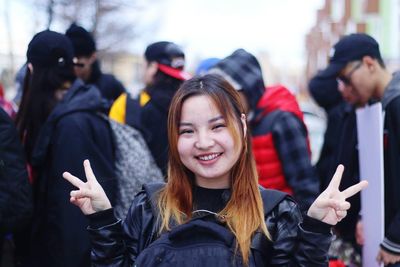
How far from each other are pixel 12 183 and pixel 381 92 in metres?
2.25

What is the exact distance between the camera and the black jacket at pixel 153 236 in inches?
76.2

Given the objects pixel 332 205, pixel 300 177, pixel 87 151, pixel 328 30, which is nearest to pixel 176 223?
pixel 332 205

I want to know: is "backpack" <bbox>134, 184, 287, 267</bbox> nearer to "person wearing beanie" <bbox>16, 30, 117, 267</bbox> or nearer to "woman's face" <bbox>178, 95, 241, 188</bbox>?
"woman's face" <bbox>178, 95, 241, 188</bbox>

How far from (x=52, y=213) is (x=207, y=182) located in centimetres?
114

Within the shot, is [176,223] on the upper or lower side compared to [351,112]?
lower

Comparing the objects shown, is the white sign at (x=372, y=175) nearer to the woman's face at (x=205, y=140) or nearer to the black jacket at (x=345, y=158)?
the black jacket at (x=345, y=158)

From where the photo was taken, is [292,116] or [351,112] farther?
[351,112]

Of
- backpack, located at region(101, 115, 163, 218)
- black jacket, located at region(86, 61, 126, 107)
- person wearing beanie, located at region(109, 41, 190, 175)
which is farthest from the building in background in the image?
backpack, located at region(101, 115, 163, 218)

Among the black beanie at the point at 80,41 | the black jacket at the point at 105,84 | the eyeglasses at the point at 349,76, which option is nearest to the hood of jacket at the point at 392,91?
the eyeglasses at the point at 349,76

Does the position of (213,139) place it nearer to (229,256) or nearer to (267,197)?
(267,197)

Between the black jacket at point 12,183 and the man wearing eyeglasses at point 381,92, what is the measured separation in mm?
1876

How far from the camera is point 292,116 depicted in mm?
3465

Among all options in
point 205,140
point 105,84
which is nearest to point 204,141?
point 205,140

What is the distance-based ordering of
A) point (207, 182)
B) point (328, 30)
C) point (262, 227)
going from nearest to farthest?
point (262, 227) < point (207, 182) < point (328, 30)
